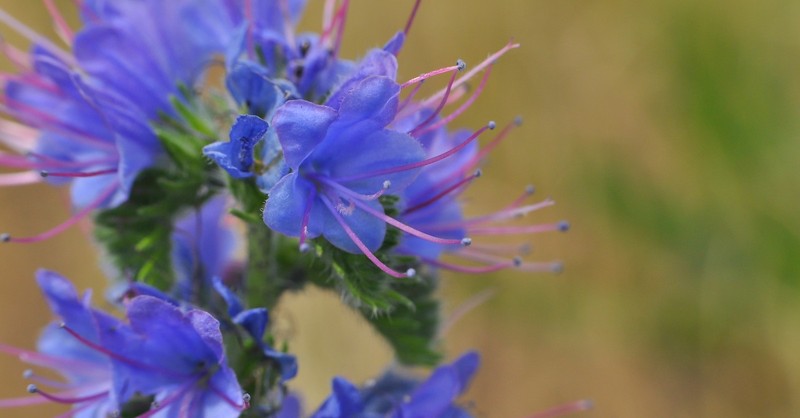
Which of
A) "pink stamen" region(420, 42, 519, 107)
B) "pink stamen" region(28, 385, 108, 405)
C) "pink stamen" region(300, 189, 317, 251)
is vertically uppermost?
"pink stamen" region(420, 42, 519, 107)

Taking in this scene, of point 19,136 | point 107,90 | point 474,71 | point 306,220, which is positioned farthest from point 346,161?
point 19,136

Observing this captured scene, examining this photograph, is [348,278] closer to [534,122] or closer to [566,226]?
[566,226]

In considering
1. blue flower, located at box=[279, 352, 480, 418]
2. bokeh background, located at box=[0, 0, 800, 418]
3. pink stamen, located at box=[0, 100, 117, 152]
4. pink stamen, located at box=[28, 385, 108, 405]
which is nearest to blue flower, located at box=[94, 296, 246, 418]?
pink stamen, located at box=[28, 385, 108, 405]

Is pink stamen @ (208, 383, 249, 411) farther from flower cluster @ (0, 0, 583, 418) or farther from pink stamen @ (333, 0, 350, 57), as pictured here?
pink stamen @ (333, 0, 350, 57)

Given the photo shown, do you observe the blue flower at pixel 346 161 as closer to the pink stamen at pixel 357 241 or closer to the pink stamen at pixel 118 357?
the pink stamen at pixel 357 241

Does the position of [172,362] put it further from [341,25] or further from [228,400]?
[341,25]
